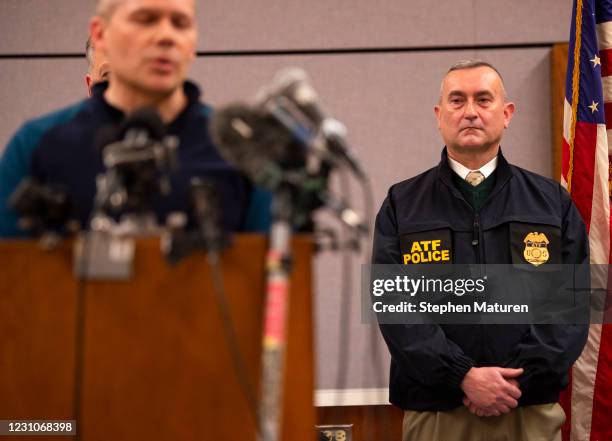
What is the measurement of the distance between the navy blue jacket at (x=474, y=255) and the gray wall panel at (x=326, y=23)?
1.31 metres

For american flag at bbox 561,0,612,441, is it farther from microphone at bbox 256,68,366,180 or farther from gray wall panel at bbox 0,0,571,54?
microphone at bbox 256,68,366,180

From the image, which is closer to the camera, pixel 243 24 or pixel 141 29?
pixel 141 29

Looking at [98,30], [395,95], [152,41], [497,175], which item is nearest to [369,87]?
[395,95]

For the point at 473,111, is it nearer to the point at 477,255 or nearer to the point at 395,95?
the point at 477,255

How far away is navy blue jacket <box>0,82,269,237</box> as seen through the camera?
4.61ft

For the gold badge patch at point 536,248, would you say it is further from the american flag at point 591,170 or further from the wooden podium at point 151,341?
the wooden podium at point 151,341

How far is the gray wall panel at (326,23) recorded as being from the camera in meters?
3.62

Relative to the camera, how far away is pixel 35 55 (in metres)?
3.65

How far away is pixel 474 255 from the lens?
7.59 feet

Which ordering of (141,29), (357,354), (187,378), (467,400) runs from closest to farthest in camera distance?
1. (187,378)
2. (141,29)
3. (467,400)
4. (357,354)

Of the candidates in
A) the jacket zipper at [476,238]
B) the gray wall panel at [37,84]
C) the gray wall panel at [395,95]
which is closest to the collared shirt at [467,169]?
the jacket zipper at [476,238]

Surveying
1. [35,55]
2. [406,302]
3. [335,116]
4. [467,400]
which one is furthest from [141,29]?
[35,55]

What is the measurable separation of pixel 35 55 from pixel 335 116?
1514 mm

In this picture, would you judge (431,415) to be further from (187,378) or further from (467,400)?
(187,378)
